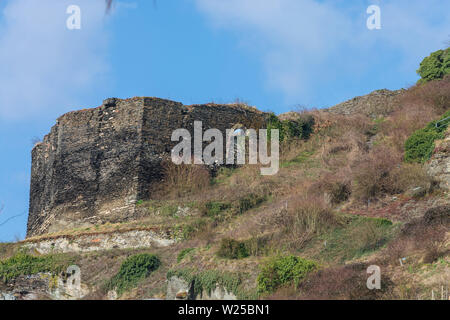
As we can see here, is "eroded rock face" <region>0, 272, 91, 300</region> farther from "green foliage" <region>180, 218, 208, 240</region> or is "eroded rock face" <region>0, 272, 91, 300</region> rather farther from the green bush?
the green bush

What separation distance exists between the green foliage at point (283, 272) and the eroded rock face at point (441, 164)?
6.76 meters

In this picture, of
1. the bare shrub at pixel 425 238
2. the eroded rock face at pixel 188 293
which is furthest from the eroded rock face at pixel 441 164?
the eroded rock face at pixel 188 293

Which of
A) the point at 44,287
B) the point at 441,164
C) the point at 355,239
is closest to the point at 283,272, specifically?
the point at 355,239

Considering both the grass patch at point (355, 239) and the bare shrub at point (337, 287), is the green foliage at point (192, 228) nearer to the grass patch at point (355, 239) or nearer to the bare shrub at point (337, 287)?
the grass patch at point (355, 239)

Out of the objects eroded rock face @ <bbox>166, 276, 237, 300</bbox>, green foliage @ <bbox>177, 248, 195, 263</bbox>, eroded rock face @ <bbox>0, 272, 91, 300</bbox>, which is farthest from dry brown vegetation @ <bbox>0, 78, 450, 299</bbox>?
eroded rock face @ <bbox>0, 272, 91, 300</bbox>

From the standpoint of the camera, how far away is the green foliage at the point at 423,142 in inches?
1066

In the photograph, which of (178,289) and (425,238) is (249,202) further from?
(425,238)

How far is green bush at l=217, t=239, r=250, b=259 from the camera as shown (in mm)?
22703

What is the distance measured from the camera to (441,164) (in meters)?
25.5

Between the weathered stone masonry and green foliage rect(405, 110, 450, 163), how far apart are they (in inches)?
371

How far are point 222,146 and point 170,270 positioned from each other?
11.5 meters

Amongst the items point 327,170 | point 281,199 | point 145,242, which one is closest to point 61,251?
point 145,242

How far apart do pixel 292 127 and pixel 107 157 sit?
8.98 meters
